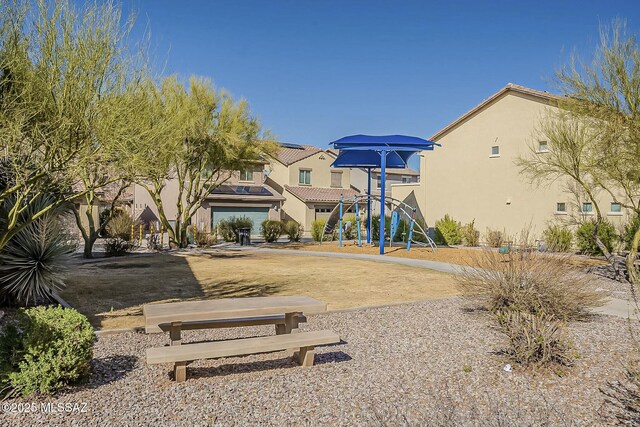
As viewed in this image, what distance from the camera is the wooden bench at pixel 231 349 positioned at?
512cm

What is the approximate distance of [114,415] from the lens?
14.6 feet

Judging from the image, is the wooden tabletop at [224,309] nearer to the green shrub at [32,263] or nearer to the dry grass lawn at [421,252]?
the green shrub at [32,263]

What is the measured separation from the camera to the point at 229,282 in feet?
43.0

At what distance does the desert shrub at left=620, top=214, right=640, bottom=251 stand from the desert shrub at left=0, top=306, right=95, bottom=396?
72.5 feet

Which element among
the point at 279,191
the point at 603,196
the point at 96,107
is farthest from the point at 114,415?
the point at 279,191

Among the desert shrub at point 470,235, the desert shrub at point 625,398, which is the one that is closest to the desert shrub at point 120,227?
the desert shrub at point 470,235

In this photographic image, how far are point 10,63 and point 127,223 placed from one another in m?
25.6

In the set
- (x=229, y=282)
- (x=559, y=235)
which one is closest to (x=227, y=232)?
(x=559, y=235)

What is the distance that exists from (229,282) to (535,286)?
7560mm

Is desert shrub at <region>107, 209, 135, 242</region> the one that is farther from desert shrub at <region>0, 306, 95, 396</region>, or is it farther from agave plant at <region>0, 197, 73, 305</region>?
desert shrub at <region>0, 306, 95, 396</region>

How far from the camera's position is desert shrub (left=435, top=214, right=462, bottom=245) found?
94.3ft

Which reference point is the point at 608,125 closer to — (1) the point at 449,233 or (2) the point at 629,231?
(2) the point at 629,231

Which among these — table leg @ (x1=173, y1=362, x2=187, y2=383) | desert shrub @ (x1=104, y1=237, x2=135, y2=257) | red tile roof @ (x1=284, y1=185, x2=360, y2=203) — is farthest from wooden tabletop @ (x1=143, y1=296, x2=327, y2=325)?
red tile roof @ (x1=284, y1=185, x2=360, y2=203)

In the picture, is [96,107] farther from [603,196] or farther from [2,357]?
[603,196]
